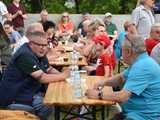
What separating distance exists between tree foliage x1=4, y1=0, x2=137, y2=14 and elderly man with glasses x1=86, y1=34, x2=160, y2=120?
16165mm

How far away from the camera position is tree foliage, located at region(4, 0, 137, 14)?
21.4 metres

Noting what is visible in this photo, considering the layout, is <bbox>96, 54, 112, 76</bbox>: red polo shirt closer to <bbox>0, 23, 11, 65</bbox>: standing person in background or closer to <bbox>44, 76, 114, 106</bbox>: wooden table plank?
<bbox>44, 76, 114, 106</bbox>: wooden table plank

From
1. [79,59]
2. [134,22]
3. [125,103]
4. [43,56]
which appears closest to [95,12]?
[134,22]

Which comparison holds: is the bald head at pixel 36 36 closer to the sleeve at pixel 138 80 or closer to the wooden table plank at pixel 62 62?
the sleeve at pixel 138 80

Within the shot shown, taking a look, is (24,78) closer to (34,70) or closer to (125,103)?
(34,70)

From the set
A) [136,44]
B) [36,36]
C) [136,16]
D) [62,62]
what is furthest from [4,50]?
[136,44]

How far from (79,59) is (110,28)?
866 cm

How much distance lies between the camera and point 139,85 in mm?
5125

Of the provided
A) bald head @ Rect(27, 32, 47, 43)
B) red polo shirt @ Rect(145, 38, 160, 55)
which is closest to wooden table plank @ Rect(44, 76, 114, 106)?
bald head @ Rect(27, 32, 47, 43)

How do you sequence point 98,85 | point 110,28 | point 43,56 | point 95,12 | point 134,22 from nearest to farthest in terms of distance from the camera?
point 98,85 < point 43,56 < point 134,22 < point 110,28 < point 95,12

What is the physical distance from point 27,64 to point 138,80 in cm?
154

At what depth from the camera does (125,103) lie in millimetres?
5379

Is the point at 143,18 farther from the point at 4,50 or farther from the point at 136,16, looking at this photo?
the point at 4,50

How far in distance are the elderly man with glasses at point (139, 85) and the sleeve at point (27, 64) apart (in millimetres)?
1131
